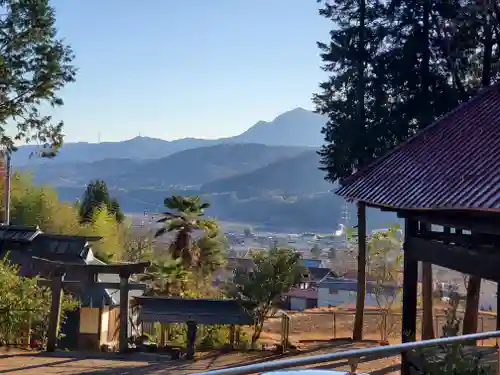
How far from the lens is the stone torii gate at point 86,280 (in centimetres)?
1116

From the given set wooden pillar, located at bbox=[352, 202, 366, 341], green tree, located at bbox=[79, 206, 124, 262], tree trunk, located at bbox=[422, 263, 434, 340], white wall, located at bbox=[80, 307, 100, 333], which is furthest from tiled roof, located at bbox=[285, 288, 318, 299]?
tree trunk, located at bbox=[422, 263, 434, 340]

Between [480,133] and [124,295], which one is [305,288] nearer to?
[124,295]

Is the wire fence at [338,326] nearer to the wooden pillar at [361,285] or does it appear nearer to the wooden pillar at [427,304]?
the wooden pillar at [361,285]

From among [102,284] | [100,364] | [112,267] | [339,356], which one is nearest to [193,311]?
[102,284]

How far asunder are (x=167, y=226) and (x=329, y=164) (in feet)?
29.1

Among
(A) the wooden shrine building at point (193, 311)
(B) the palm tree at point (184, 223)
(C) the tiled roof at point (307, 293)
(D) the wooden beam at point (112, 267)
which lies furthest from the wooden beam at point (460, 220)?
(C) the tiled roof at point (307, 293)

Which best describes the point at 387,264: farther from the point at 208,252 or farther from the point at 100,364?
the point at 100,364

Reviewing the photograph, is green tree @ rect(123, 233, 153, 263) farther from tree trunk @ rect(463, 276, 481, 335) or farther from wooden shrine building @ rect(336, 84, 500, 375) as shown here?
wooden shrine building @ rect(336, 84, 500, 375)

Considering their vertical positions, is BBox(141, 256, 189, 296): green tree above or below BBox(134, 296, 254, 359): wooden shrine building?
above

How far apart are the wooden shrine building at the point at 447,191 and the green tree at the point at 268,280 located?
3.14 meters

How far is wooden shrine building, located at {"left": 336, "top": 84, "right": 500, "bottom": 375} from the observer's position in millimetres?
6812

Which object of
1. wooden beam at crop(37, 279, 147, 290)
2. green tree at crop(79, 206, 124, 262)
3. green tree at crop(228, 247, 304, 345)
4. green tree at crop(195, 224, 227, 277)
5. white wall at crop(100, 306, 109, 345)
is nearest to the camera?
wooden beam at crop(37, 279, 147, 290)

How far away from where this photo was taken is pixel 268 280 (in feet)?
40.4

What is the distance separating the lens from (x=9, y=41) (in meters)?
11.7
